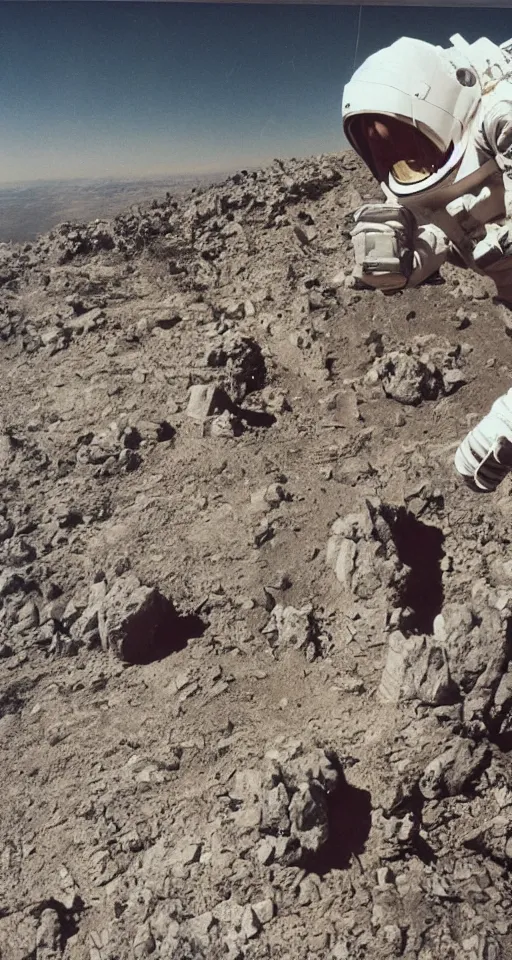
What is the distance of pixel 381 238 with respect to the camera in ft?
7.34

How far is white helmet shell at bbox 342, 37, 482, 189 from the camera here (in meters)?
1.92

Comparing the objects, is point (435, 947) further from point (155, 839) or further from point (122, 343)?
point (122, 343)

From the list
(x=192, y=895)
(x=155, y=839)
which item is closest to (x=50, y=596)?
(x=155, y=839)

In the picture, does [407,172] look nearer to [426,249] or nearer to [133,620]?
[426,249]

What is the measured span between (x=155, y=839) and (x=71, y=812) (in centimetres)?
33

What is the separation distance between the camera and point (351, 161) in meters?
6.37

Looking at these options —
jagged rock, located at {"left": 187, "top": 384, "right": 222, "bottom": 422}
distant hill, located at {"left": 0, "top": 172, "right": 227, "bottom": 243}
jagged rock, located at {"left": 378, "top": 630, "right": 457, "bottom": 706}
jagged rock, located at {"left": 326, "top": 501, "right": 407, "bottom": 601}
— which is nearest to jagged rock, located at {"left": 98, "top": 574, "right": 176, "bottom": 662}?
jagged rock, located at {"left": 326, "top": 501, "right": 407, "bottom": 601}

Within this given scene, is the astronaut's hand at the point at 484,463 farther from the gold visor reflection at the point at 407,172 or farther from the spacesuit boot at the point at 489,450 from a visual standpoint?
the gold visor reflection at the point at 407,172

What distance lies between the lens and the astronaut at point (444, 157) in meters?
1.93

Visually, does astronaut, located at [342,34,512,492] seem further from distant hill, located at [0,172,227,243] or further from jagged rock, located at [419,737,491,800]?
distant hill, located at [0,172,227,243]

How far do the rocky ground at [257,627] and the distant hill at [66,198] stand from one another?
0.77 metres

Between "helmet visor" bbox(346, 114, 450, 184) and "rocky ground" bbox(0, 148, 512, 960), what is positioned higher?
"helmet visor" bbox(346, 114, 450, 184)

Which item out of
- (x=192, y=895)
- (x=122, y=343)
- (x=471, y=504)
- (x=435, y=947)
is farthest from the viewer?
(x=122, y=343)

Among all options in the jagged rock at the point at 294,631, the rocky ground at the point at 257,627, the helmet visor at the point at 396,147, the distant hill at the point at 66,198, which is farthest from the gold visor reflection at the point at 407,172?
the distant hill at the point at 66,198
